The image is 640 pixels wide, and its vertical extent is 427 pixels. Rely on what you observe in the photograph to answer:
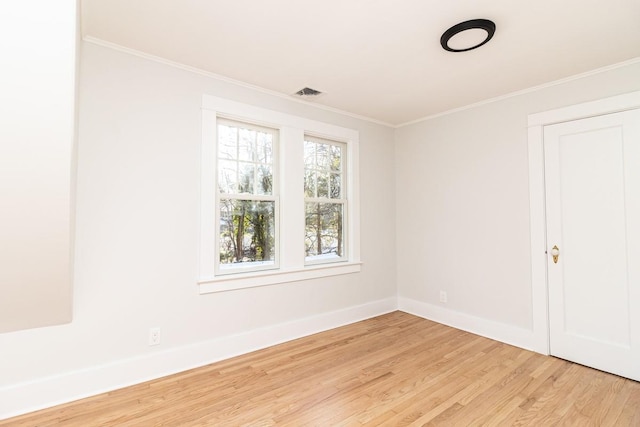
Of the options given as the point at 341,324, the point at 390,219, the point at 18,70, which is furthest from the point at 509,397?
the point at 18,70

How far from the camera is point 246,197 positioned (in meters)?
3.04

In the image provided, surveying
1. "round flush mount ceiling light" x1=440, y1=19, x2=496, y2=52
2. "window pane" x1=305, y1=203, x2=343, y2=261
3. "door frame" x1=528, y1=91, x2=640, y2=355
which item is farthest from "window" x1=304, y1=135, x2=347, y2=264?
"door frame" x1=528, y1=91, x2=640, y2=355

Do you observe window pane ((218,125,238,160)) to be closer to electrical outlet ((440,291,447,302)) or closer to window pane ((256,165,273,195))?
window pane ((256,165,273,195))

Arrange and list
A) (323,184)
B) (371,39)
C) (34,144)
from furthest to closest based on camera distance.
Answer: (323,184) < (371,39) < (34,144)

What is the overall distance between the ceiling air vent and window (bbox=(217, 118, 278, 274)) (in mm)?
471

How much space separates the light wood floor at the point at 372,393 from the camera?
1.98 metres

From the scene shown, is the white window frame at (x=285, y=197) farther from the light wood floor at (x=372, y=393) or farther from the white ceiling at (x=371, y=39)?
the light wood floor at (x=372, y=393)

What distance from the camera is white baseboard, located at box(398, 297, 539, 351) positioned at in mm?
3080

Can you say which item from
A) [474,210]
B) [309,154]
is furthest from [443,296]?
[309,154]

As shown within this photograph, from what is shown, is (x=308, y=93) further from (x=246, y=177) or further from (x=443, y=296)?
(x=443, y=296)

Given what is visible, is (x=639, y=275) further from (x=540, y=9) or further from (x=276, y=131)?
(x=276, y=131)

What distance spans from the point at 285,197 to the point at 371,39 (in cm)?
164

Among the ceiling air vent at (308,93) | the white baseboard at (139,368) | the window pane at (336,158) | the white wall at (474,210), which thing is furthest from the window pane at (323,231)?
the ceiling air vent at (308,93)

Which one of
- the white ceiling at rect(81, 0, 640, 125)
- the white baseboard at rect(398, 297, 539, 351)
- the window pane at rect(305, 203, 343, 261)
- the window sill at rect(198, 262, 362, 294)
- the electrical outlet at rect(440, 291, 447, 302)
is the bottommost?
the white baseboard at rect(398, 297, 539, 351)
